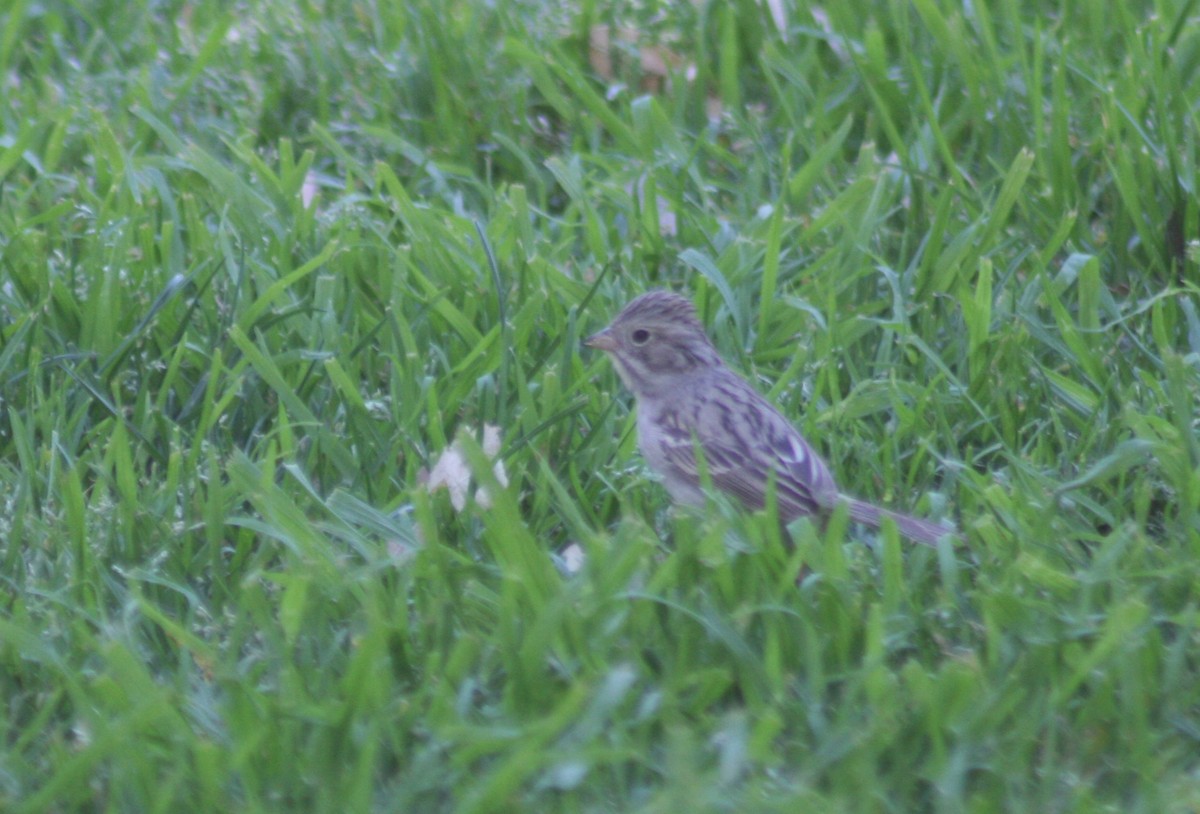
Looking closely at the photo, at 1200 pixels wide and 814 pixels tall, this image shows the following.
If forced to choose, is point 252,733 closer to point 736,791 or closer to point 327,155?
point 736,791

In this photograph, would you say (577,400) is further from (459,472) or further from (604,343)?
(459,472)

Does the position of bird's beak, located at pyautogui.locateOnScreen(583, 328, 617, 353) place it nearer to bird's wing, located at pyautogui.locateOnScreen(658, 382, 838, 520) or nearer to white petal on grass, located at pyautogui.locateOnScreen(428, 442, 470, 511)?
bird's wing, located at pyautogui.locateOnScreen(658, 382, 838, 520)

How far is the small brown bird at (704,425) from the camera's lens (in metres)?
4.41

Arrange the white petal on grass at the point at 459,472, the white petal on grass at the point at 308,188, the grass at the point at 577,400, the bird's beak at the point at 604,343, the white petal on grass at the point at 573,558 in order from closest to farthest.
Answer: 1. the grass at the point at 577,400
2. the white petal on grass at the point at 573,558
3. the white petal on grass at the point at 459,472
4. the bird's beak at the point at 604,343
5. the white petal on grass at the point at 308,188

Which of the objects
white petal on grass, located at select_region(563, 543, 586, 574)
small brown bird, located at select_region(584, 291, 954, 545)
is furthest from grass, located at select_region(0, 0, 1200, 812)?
small brown bird, located at select_region(584, 291, 954, 545)

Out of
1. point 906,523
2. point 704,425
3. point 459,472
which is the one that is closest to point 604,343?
point 704,425

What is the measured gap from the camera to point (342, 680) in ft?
11.2

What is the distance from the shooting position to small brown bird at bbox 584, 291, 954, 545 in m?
4.41

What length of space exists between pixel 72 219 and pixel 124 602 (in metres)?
2.11

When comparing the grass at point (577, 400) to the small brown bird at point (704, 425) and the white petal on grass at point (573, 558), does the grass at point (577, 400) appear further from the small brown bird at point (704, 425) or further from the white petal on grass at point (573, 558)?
the small brown bird at point (704, 425)

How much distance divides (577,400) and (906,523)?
1115 millimetres

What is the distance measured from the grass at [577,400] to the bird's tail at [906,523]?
0.24 feet

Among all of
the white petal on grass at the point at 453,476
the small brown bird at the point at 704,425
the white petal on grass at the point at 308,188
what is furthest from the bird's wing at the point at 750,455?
the white petal on grass at the point at 308,188

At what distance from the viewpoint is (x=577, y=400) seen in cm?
489
